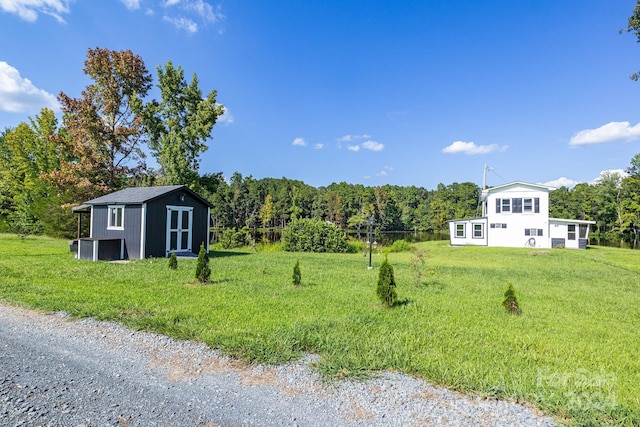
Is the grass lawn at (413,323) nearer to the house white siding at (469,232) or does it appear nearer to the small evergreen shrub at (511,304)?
the small evergreen shrub at (511,304)

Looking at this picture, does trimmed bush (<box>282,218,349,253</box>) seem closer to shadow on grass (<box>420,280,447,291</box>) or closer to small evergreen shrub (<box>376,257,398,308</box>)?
shadow on grass (<box>420,280,447,291</box>)

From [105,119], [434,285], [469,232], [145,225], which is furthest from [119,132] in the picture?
[469,232]

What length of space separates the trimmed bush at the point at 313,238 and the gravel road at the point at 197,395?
63.6ft

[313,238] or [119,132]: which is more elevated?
[119,132]

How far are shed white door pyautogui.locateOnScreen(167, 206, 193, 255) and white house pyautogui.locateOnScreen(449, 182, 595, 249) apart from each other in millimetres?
20557

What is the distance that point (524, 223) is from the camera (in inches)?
937

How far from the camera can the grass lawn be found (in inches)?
118

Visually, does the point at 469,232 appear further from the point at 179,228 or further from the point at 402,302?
the point at 402,302

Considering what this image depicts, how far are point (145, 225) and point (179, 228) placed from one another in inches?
63.8

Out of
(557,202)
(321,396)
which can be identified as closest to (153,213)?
(321,396)

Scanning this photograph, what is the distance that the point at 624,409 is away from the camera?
2.53 meters

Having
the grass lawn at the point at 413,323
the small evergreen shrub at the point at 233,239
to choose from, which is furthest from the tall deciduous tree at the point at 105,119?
the grass lawn at the point at 413,323

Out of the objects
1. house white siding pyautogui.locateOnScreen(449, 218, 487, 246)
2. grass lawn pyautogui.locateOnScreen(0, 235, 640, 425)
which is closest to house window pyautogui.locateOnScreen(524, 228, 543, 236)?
house white siding pyautogui.locateOnScreen(449, 218, 487, 246)

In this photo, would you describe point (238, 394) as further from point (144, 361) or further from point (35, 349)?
point (35, 349)
